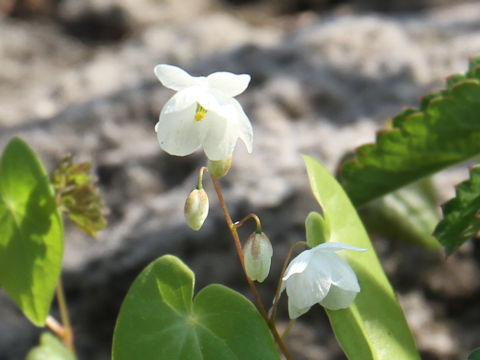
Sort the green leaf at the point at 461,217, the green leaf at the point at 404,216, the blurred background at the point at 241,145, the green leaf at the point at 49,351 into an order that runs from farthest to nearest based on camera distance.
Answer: the blurred background at the point at 241,145 → the green leaf at the point at 404,216 → the green leaf at the point at 49,351 → the green leaf at the point at 461,217

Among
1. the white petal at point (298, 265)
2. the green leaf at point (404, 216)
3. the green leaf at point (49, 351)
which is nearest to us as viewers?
the white petal at point (298, 265)

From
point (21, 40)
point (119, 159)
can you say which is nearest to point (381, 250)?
point (119, 159)

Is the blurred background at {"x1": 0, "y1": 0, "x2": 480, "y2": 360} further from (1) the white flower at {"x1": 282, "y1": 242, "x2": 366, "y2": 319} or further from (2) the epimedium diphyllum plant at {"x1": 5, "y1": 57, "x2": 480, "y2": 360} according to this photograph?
(1) the white flower at {"x1": 282, "y1": 242, "x2": 366, "y2": 319}

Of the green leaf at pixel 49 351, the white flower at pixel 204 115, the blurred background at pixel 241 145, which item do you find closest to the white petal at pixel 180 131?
the white flower at pixel 204 115

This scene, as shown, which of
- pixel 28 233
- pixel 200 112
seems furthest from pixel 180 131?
pixel 28 233

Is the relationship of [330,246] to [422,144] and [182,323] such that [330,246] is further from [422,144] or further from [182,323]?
[422,144]

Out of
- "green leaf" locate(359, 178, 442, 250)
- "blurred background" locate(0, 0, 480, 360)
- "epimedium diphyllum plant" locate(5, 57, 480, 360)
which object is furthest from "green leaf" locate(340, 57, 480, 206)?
"blurred background" locate(0, 0, 480, 360)

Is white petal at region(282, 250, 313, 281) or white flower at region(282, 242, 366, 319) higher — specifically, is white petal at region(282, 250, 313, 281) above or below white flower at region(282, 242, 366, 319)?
above

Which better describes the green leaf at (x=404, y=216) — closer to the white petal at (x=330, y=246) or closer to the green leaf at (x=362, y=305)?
the green leaf at (x=362, y=305)
